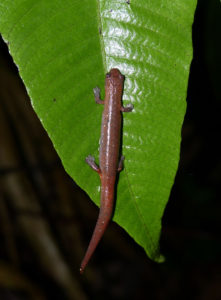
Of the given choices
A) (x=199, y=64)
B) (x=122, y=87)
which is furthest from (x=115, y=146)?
(x=199, y=64)

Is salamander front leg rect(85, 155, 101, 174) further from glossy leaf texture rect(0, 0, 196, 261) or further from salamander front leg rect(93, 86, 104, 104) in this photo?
salamander front leg rect(93, 86, 104, 104)

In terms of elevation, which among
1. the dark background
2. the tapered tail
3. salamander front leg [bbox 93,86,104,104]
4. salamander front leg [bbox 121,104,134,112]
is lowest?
the dark background

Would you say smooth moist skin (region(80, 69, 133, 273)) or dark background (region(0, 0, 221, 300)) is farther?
dark background (region(0, 0, 221, 300))

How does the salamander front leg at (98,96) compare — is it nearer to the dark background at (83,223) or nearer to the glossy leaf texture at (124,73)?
the glossy leaf texture at (124,73)

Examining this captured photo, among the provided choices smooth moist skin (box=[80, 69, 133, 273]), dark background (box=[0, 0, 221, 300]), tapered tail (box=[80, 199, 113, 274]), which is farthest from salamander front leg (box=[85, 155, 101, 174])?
dark background (box=[0, 0, 221, 300])

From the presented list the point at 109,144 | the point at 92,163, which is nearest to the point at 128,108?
the point at 92,163

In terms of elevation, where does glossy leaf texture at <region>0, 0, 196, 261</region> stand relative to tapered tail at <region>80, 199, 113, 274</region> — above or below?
above

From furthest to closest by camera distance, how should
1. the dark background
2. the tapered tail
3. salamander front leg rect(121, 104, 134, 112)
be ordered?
the dark background
the tapered tail
salamander front leg rect(121, 104, 134, 112)
